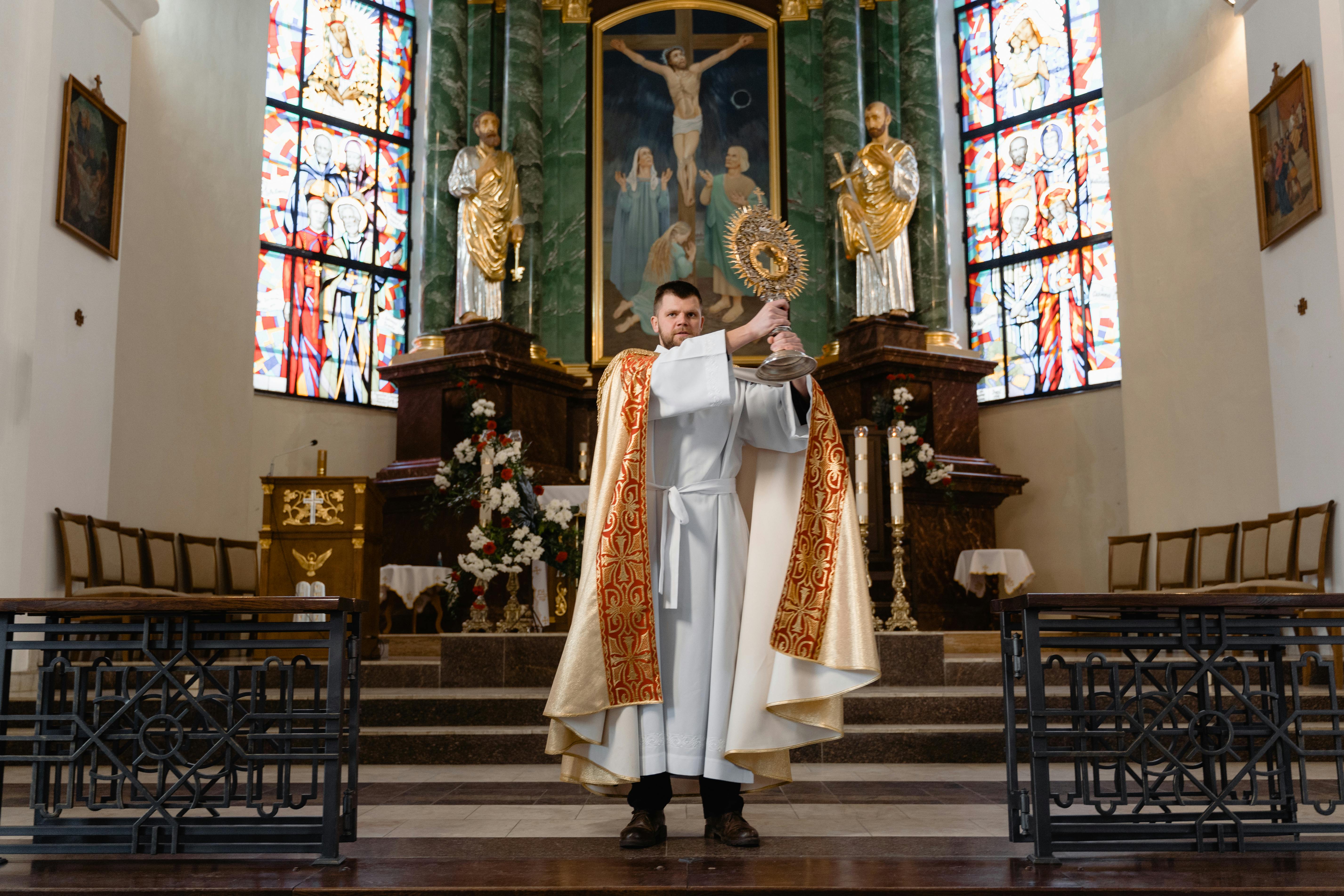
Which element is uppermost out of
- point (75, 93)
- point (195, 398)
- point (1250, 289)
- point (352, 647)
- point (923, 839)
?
point (75, 93)

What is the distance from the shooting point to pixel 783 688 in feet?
11.3

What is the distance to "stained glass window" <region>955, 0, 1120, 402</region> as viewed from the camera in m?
11.1

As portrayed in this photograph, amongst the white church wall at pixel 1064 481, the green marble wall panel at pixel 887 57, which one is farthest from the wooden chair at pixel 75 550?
the green marble wall panel at pixel 887 57

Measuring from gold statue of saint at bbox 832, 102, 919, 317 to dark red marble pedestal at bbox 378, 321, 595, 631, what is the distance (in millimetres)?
2846

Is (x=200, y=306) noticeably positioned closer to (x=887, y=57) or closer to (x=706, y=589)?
(x=887, y=57)

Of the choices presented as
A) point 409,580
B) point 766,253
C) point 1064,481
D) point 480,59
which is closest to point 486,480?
point 409,580

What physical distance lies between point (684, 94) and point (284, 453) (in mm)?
5360

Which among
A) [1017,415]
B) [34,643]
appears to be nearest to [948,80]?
[1017,415]

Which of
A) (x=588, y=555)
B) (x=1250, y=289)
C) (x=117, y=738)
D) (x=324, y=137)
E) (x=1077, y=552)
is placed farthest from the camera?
(x=324, y=137)

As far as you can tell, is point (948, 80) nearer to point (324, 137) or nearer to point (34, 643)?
point (324, 137)

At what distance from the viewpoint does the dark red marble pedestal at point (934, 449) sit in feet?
33.0

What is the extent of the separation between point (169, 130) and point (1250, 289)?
338 inches

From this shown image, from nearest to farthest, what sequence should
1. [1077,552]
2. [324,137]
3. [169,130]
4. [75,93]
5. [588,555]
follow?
[588,555] < [75,93] < [169,130] < [1077,552] < [324,137]

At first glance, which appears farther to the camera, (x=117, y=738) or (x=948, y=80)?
(x=948, y=80)
